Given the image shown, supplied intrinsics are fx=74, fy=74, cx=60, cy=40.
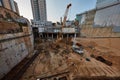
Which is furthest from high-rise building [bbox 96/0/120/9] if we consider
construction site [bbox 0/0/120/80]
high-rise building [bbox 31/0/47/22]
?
high-rise building [bbox 31/0/47/22]

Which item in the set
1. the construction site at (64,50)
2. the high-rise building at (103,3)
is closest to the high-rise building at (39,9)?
the construction site at (64,50)

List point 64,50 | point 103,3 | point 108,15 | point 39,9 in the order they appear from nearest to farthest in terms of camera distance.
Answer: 1. point 64,50
2. point 108,15
3. point 103,3
4. point 39,9

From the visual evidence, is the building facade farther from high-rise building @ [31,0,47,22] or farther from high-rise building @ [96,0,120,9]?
high-rise building @ [31,0,47,22]

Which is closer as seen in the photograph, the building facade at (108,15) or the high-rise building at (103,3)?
the building facade at (108,15)

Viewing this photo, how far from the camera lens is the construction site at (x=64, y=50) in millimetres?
8094

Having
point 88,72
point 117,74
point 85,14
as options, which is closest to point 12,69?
point 88,72

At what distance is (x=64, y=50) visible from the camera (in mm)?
17234

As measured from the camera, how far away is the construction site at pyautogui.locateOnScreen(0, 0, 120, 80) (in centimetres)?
809

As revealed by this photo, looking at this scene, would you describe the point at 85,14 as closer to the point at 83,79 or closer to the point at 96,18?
the point at 96,18

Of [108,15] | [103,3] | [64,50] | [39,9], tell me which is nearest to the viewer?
[64,50]

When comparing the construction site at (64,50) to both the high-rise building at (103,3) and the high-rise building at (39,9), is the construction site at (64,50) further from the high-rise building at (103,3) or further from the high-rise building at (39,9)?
the high-rise building at (39,9)

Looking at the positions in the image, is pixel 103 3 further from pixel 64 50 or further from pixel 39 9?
pixel 39 9

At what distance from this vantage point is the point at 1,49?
295 inches

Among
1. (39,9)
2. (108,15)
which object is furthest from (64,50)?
(39,9)
